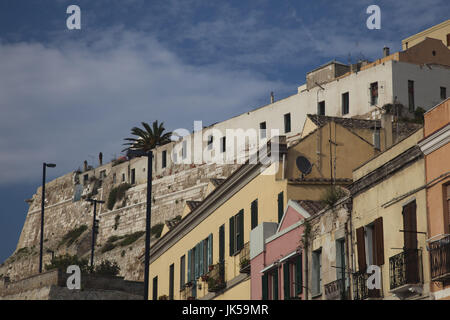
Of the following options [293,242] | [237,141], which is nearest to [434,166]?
[293,242]

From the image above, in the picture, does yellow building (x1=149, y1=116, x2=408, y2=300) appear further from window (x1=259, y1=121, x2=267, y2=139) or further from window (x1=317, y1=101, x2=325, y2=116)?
window (x1=259, y1=121, x2=267, y2=139)

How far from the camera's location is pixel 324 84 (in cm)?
7244

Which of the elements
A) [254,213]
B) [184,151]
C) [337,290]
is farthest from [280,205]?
[184,151]

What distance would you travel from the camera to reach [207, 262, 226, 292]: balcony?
128ft

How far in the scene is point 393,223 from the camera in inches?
927

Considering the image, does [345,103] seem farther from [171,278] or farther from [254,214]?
[254,214]

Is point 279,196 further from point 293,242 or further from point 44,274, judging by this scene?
point 44,274

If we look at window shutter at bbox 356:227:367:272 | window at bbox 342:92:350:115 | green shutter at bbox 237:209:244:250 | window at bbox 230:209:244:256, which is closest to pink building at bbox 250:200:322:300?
green shutter at bbox 237:209:244:250

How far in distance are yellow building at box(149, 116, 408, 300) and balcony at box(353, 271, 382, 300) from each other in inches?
331

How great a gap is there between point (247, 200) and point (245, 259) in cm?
282

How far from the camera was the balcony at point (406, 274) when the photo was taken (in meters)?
21.9

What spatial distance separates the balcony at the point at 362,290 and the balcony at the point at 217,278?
1427 centimetres

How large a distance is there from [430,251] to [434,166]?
77.1 inches

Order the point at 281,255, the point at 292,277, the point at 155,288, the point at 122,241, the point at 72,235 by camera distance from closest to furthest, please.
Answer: the point at 292,277 → the point at 281,255 → the point at 155,288 → the point at 122,241 → the point at 72,235
